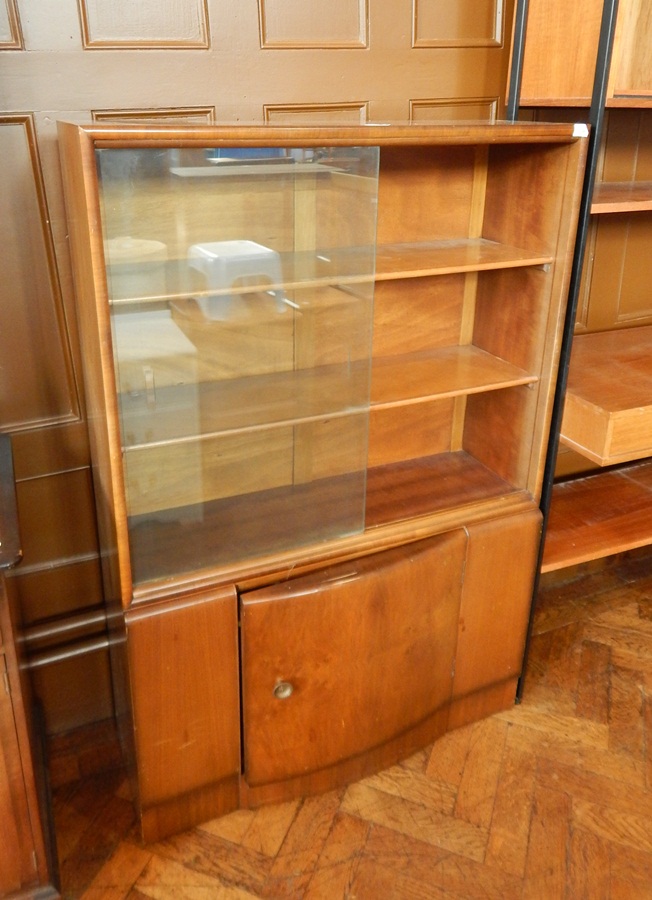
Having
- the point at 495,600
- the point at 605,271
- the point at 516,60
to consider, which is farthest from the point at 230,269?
the point at 605,271

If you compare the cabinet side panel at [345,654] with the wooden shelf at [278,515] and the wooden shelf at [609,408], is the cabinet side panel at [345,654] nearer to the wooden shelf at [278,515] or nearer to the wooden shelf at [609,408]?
the wooden shelf at [278,515]

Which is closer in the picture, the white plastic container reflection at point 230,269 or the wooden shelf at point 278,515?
the white plastic container reflection at point 230,269

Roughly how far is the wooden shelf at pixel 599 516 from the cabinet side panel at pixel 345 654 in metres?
0.36

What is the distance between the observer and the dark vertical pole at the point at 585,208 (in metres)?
1.42

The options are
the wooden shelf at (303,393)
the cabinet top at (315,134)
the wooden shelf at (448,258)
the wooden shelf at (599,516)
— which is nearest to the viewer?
the cabinet top at (315,134)

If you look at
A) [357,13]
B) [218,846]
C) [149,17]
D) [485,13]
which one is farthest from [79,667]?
[485,13]

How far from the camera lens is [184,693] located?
57.6 inches

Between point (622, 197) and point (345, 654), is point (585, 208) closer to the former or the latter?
point (622, 197)

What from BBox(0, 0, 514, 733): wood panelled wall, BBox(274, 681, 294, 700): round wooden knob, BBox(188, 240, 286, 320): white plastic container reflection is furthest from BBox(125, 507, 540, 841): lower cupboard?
BBox(188, 240, 286, 320): white plastic container reflection

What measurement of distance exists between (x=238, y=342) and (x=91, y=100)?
19.6 inches

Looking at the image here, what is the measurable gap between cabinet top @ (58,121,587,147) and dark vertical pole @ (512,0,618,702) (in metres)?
0.05

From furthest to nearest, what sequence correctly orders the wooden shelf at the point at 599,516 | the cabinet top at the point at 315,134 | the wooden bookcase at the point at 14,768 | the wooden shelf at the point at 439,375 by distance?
the wooden shelf at the point at 599,516 < the wooden shelf at the point at 439,375 < the wooden bookcase at the point at 14,768 < the cabinet top at the point at 315,134

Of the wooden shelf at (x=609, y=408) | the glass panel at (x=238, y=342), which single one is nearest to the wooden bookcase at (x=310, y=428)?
the glass panel at (x=238, y=342)

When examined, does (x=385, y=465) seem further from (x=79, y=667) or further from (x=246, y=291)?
(x=79, y=667)
